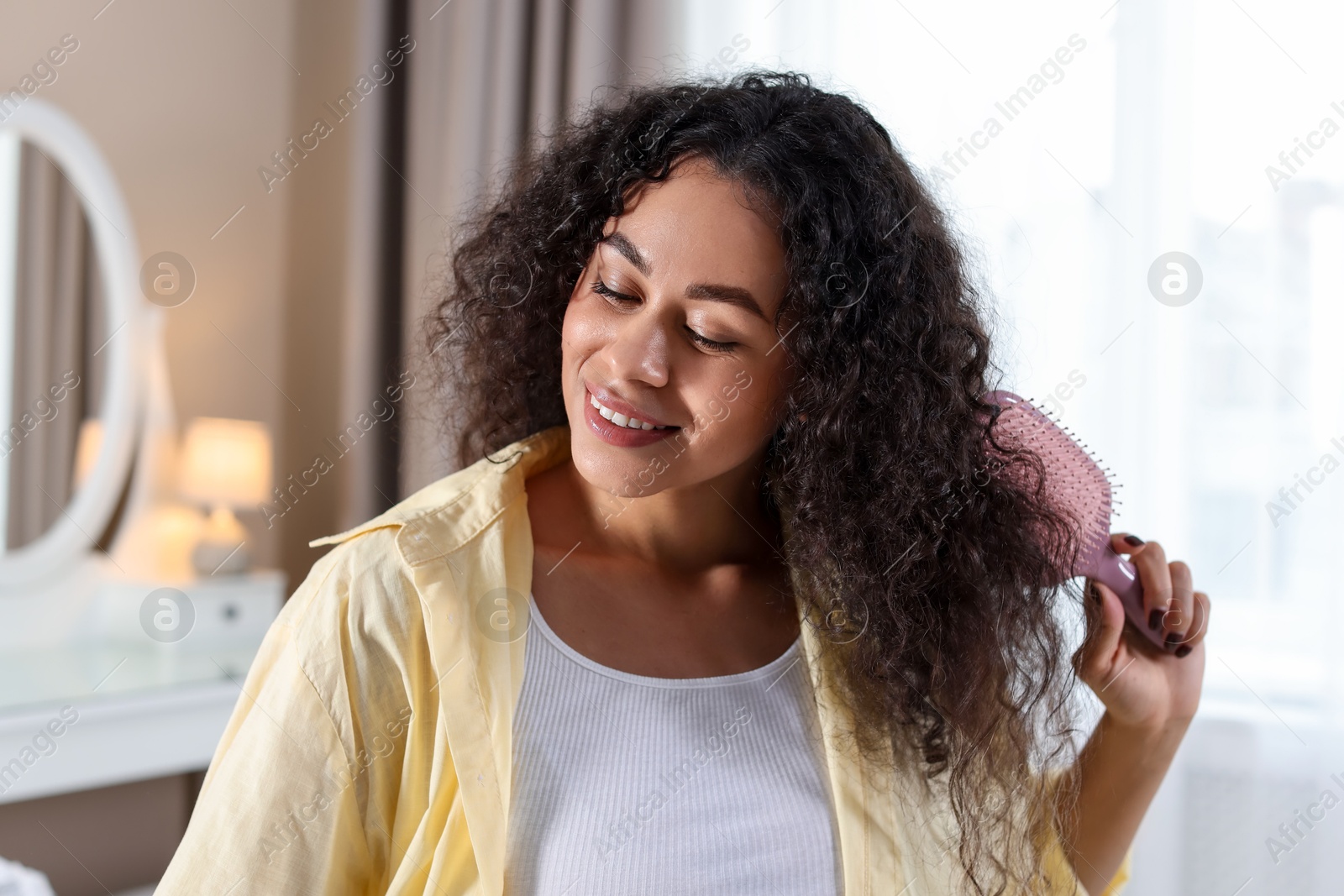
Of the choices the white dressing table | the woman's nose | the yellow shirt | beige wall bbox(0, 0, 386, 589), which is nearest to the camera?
the yellow shirt

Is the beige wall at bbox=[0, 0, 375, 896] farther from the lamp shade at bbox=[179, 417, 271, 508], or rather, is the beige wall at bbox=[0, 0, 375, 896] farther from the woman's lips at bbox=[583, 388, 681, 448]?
the woman's lips at bbox=[583, 388, 681, 448]

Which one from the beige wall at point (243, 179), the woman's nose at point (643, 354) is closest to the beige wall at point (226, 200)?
the beige wall at point (243, 179)

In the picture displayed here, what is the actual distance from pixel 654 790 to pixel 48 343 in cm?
163

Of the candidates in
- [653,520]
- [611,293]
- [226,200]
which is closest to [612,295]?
[611,293]

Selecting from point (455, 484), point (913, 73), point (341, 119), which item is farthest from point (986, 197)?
point (341, 119)

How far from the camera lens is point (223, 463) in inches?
87.1

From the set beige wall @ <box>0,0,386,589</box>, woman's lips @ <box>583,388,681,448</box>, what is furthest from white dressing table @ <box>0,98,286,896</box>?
woman's lips @ <box>583,388,681,448</box>

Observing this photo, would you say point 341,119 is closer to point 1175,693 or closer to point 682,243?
point 682,243

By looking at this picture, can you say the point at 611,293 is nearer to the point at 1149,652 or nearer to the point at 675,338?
the point at 675,338

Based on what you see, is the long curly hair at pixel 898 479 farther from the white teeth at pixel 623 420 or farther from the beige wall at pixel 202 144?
the beige wall at pixel 202 144

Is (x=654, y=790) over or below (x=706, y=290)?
below

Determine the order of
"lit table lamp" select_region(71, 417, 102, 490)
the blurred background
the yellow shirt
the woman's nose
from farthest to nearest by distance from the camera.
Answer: "lit table lamp" select_region(71, 417, 102, 490) < the blurred background < the woman's nose < the yellow shirt

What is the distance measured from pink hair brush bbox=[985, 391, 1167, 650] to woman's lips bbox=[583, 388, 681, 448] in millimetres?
336

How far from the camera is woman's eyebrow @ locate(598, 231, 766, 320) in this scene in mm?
911
